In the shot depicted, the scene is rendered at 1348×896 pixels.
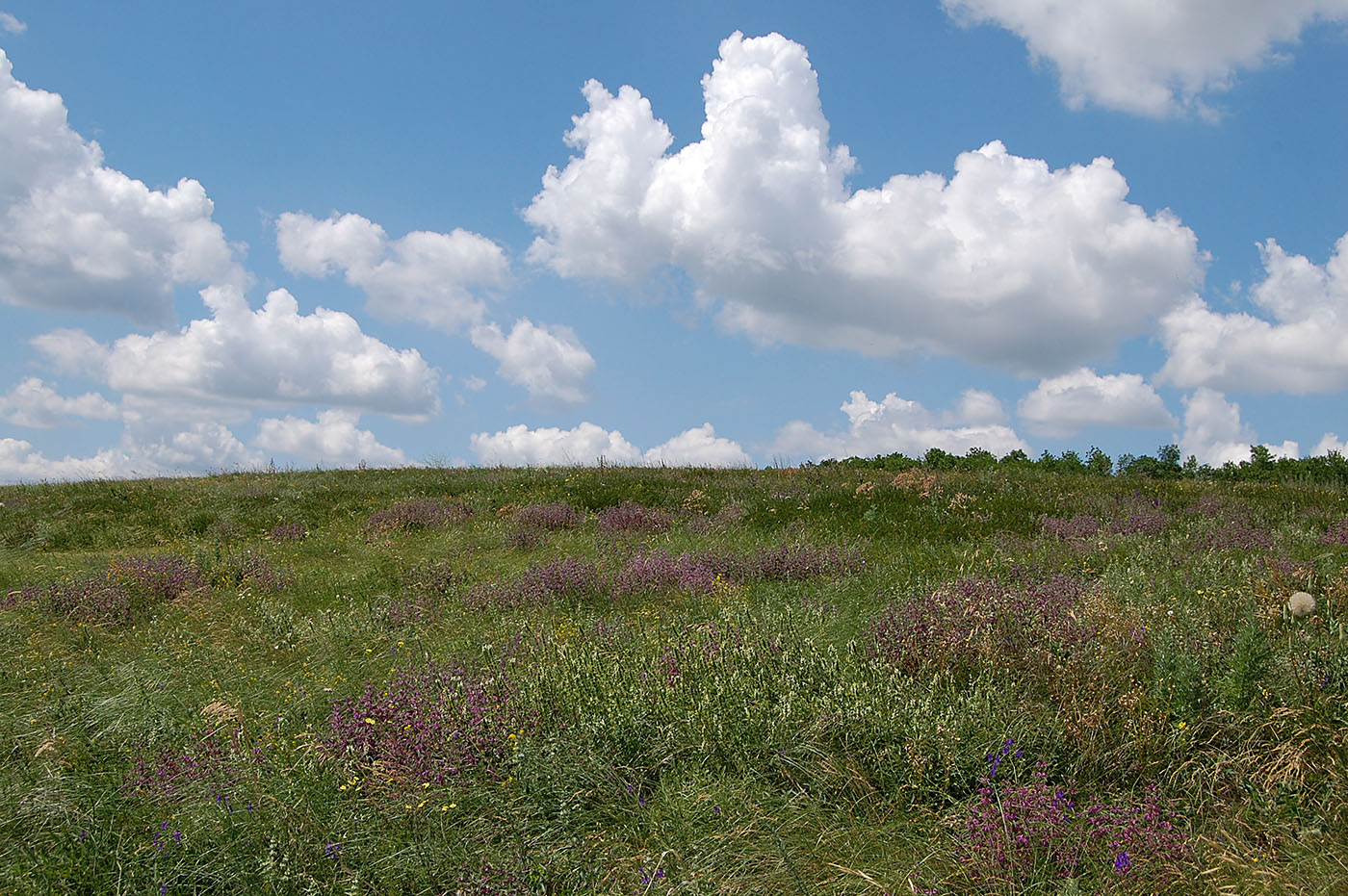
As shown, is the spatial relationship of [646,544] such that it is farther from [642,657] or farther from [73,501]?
[73,501]

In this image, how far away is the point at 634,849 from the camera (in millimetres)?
3541

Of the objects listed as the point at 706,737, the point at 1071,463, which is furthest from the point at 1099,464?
the point at 706,737

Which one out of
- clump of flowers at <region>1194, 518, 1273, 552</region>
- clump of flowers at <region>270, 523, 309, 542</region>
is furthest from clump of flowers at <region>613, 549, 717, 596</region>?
clump of flowers at <region>270, 523, 309, 542</region>

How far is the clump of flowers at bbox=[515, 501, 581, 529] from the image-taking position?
13305mm

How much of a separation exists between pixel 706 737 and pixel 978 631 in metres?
1.99

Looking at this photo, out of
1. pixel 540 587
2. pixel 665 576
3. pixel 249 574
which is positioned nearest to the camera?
pixel 540 587

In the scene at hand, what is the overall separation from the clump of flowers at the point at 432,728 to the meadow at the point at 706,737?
0.07ft

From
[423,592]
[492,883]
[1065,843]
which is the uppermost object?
[423,592]

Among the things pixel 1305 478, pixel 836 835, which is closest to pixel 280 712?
pixel 836 835

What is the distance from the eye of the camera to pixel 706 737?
416cm

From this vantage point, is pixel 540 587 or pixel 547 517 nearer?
pixel 540 587

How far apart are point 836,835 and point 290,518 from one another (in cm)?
1437

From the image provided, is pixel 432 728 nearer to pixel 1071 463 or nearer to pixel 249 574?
pixel 249 574

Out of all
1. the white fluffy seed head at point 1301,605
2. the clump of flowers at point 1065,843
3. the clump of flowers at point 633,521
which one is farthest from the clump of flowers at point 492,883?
the clump of flowers at point 633,521
